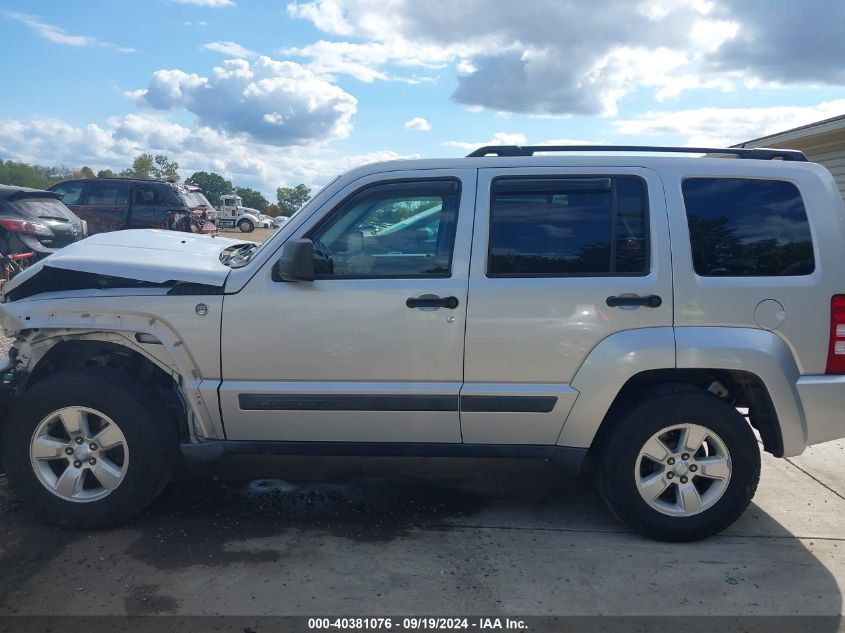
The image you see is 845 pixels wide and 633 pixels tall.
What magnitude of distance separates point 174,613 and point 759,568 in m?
2.88

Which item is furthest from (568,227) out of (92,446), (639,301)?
(92,446)

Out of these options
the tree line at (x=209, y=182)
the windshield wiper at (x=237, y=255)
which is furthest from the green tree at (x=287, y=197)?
the windshield wiper at (x=237, y=255)

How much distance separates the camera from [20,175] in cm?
2138

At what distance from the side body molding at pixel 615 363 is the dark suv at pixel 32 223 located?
929 cm

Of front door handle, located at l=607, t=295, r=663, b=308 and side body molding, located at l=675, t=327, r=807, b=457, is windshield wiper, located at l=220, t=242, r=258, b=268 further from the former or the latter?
side body molding, located at l=675, t=327, r=807, b=457

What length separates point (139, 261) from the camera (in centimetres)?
373

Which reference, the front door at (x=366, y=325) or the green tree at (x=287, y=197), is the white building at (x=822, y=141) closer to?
the front door at (x=366, y=325)

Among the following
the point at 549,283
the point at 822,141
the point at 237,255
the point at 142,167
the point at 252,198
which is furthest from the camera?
the point at 252,198

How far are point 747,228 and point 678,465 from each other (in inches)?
52.1

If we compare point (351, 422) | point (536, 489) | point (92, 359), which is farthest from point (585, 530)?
point (92, 359)

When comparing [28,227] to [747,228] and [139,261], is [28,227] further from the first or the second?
[747,228]

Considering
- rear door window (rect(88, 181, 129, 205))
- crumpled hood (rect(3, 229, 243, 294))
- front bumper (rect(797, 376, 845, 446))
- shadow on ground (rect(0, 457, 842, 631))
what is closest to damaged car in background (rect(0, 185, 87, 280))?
rear door window (rect(88, 181, 129, 205))

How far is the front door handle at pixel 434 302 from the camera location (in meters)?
3.50

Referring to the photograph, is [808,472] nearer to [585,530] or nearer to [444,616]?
[585,530]
